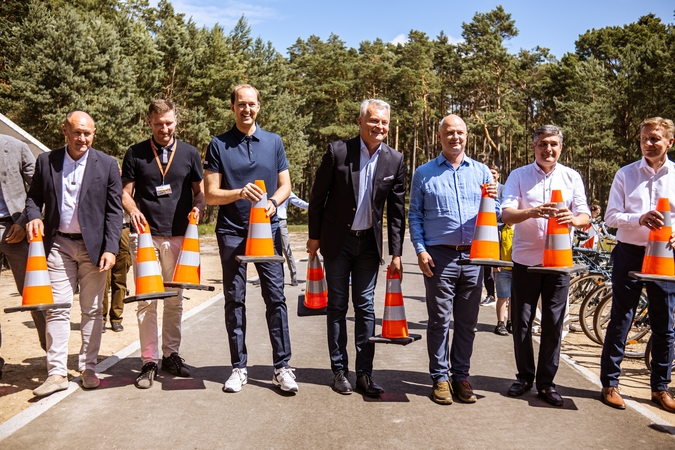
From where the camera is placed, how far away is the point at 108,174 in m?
5.92

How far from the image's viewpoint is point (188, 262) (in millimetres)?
5992

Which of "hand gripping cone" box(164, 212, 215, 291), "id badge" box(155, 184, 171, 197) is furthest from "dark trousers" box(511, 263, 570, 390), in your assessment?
"id badge" box(155, 184, 171, 197)

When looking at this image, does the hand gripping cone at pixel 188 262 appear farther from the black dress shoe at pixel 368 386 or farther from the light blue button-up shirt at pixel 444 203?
the light blue button-up shirt at pixel 444 203

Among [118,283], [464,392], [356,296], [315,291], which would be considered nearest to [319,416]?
[356,296]

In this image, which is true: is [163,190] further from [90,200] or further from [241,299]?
[241,299]

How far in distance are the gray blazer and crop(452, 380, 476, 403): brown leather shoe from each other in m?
4.04

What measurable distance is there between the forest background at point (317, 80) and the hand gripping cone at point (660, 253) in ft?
74.3

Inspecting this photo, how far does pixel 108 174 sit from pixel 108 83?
33.8m

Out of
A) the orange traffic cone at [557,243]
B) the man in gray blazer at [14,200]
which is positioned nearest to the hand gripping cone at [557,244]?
the orange traffic cone at [557,243]

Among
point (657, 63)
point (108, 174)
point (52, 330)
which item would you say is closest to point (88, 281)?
point (52, 330)

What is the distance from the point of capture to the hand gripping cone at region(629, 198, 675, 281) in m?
5.39

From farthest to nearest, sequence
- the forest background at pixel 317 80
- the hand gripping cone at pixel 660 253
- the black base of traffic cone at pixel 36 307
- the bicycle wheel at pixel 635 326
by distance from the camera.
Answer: the forest background at pixel 317 80, the bicycle wheel at pixel 635 326, the hand gripping cone at pixel 660 253, the black base of traffic cone at pixel 36 307

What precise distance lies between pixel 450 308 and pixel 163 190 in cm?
277

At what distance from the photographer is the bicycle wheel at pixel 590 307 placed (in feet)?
28.5
